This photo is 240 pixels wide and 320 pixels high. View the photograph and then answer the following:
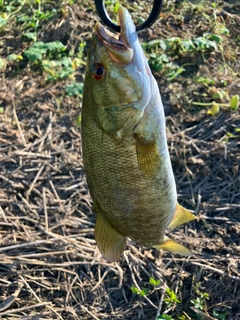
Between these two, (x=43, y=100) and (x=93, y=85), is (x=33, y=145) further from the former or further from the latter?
(x=93, y=85)

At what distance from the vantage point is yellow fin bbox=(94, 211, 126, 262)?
178 centimetres

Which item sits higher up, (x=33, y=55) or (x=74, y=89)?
(x=33, y=55)

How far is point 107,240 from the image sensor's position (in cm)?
Answer: 178


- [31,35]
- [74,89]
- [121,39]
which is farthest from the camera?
[31,35]

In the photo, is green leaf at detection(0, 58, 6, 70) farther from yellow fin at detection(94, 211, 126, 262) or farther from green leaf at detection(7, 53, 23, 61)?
yellow fin at detection(94, 211, 126, 262)

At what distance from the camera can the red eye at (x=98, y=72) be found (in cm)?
168

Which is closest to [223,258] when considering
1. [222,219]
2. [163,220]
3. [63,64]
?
[222,219]

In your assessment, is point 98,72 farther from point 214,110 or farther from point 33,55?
point 33,55

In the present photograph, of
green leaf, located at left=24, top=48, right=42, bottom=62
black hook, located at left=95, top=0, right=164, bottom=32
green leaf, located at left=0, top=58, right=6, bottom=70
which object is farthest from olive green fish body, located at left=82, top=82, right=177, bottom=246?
green leaf, located at left=0, top=58, right=6, bottom=70

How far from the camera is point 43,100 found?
15.3 feet

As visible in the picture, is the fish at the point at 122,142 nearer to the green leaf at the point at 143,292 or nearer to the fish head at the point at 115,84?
the fish head at the point at 115,84

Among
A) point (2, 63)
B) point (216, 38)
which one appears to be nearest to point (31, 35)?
point (2, 63)

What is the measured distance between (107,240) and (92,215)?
2.07 metres

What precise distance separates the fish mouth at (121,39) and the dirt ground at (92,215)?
2109 millimetres
